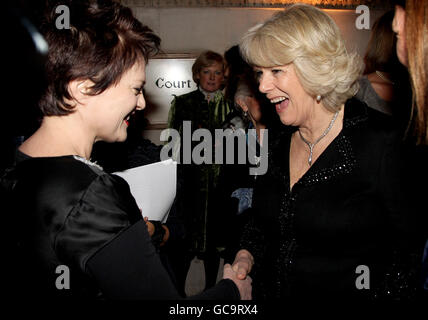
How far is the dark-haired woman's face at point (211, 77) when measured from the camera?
12.2 ft

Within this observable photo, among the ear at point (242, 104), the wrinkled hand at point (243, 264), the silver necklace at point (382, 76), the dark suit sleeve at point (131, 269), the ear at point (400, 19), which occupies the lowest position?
the wrinkled hand at point (243, 264)

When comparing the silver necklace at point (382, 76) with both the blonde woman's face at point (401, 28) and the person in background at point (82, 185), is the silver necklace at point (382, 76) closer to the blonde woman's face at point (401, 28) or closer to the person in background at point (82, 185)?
the blonde woman's face at point (401, 28)

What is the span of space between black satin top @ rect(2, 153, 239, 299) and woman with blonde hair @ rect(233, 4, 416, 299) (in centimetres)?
71

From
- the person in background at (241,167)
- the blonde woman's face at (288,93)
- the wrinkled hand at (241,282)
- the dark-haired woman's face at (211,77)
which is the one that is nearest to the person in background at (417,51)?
the blonde woman's face at (288,93)

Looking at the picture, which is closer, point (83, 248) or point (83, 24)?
point (83, 248)

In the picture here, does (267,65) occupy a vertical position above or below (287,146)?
above

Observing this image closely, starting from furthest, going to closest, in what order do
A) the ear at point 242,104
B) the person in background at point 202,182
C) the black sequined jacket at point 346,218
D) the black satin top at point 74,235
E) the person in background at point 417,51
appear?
1. the person in background at point 202,182
2. the ear at point 242,104
3. the black sequined jacket at point 346,218
4. the person in background at point 417,51
5. the black satin top at point 74,235

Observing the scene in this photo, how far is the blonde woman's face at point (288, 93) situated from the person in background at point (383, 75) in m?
0.62

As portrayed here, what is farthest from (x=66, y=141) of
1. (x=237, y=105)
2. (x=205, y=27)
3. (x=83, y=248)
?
(x=205, y=27)

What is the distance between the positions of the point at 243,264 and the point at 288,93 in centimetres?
84
